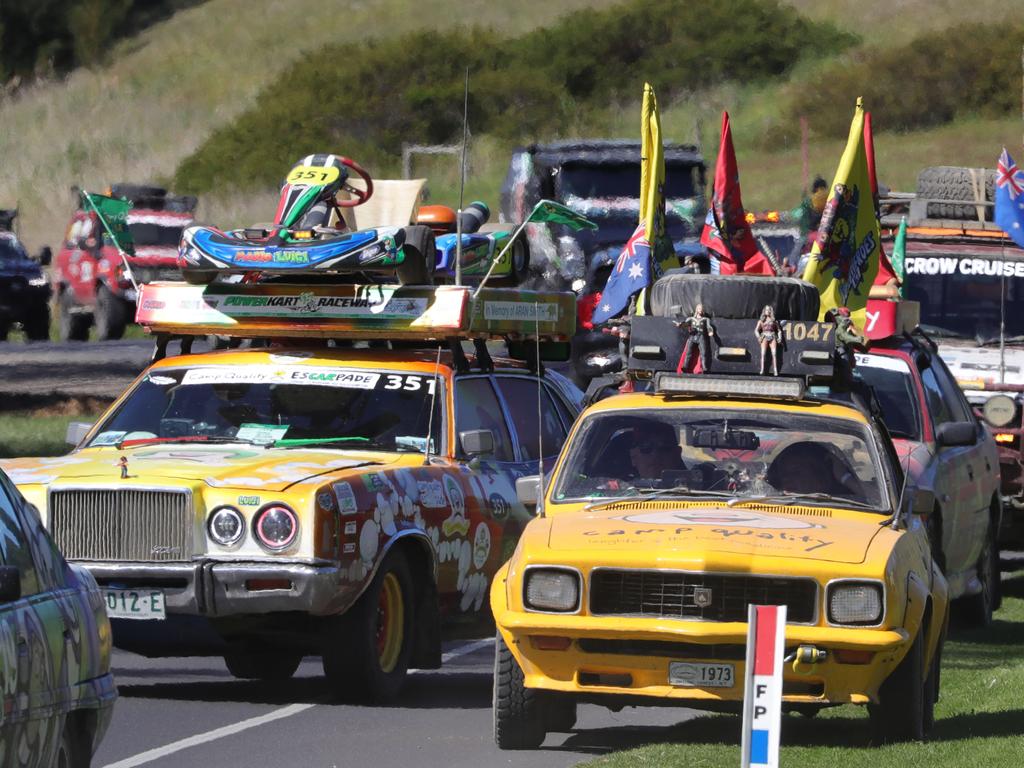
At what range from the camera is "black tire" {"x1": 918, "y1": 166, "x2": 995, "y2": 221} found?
67.8 feet

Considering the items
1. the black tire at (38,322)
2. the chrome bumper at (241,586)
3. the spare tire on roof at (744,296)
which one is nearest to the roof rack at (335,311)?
the spare tire on roof at (744,296)

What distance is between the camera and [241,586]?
10117 millimetres

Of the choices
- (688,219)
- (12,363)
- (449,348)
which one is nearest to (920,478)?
(449,348)

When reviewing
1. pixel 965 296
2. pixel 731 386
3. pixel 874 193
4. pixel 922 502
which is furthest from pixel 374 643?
pixel 965 296

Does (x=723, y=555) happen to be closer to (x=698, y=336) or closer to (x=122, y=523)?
(x=698, y=336)

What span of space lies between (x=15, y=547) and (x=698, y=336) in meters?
5.06

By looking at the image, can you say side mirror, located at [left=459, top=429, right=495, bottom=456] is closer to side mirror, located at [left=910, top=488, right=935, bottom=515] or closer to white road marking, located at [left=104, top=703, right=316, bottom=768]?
white road marking, located at [left=104, top=703, right=316, bottom=768]

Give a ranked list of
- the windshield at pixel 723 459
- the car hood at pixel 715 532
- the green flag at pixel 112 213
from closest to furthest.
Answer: the car hood at pixel 715 532 < the windshield at pixel 723 459 < the green flag at pixel 112 213

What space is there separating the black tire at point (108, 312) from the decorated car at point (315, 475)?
2107cm

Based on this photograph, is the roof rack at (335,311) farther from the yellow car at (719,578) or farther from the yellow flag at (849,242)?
the yellow car at (719,578)

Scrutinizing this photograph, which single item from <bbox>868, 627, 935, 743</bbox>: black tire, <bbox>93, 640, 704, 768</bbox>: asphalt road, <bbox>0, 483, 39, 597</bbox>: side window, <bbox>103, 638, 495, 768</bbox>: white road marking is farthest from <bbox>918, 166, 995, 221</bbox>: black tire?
<bbox>0, 483, 39, 597</bbox>: side window

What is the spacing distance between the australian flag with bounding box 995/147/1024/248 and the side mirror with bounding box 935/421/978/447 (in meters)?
5.67

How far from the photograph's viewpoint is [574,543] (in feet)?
29.8

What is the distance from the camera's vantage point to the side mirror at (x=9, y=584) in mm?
6109
